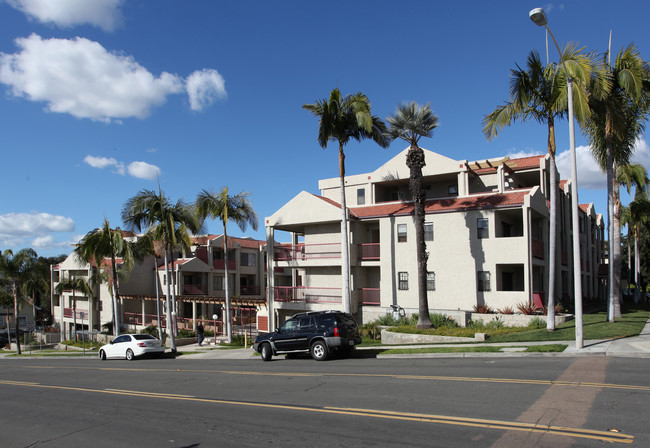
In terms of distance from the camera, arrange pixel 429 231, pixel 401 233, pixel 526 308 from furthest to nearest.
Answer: pixel 401 233 → pixel 429 231 → pixel 526 308

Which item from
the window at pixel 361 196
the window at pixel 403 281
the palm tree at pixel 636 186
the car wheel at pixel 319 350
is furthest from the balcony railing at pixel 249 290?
the palm tree at pixel 636 186

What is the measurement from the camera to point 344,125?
26.4 metres

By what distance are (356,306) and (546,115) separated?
50.4 ft

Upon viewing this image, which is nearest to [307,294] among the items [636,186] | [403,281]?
[403,281]

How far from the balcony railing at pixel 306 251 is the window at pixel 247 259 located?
60.1 feet

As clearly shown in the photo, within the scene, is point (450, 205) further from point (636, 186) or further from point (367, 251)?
point (636, 186)

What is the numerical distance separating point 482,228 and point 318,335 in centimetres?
1278

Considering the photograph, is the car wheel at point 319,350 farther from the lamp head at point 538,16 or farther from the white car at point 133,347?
the white car at point 133,347

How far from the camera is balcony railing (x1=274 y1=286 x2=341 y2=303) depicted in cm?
3120

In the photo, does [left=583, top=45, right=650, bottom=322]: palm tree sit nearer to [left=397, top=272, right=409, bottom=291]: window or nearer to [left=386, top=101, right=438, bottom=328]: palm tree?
[left=386, top=101, right=438, bottom=328]: palm tree

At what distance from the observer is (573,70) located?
17562 millimetres

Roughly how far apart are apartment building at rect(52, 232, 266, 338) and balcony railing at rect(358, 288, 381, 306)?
16767mm

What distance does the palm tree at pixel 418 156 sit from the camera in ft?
78.5

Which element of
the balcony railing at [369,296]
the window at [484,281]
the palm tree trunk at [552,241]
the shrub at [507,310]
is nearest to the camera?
the palm tree trunk at [552,241]
